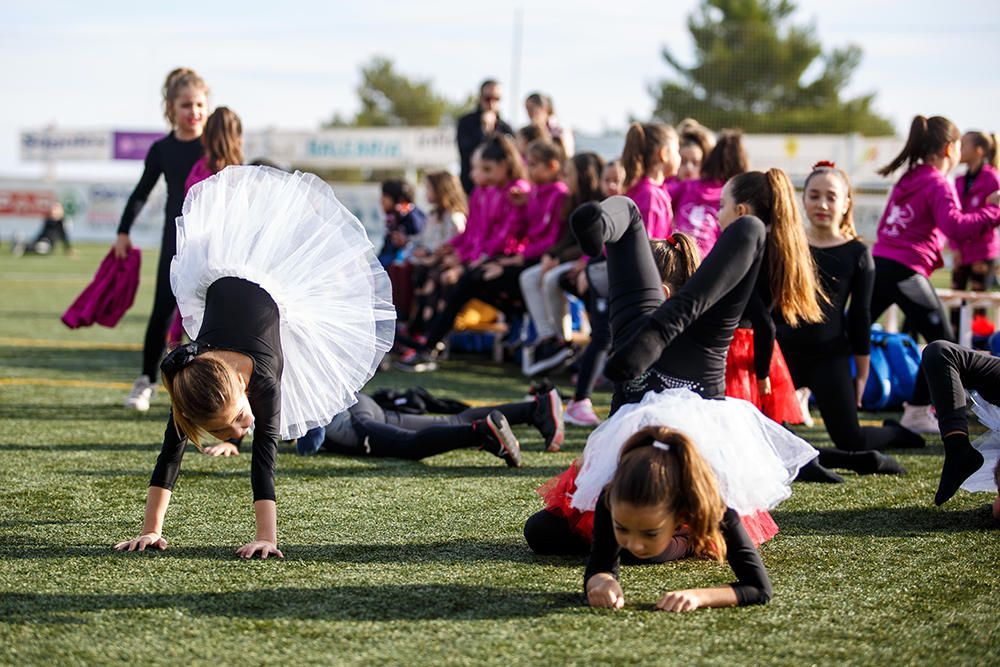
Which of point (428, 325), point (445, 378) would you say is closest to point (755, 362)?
point (445, 378)

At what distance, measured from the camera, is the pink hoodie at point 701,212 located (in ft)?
22.2

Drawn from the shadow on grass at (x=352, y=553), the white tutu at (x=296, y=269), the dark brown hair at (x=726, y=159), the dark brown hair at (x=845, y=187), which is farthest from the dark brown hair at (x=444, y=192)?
the shadow on grass at (x=352, y=553)

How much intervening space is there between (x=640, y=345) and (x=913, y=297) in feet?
12.1

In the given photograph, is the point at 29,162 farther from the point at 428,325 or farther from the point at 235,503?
the point at 235,503

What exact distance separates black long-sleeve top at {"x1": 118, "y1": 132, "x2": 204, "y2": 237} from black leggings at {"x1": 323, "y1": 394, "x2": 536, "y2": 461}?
1.53 meters

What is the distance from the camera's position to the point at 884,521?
4047mm

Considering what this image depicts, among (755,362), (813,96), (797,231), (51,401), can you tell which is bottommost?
(51,401)

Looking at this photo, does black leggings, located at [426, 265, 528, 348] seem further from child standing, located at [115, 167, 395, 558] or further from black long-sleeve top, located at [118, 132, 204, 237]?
child standing, located at [115, 167, 395, 558]

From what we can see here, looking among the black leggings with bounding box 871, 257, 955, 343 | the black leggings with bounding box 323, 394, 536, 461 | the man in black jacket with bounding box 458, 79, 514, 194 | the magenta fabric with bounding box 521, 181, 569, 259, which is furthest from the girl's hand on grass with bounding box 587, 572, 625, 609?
the man in black jacket with bounding box 458, 79, 514, 194

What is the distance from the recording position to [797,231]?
Result: 4047mm

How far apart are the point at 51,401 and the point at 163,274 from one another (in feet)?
3.85

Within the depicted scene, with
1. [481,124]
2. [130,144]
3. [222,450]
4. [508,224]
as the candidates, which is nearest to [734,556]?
[222,450]

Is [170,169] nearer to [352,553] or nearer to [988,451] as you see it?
[352,553]

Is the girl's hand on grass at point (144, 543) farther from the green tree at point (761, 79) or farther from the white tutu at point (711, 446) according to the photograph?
the green tree at point (761, 79)
